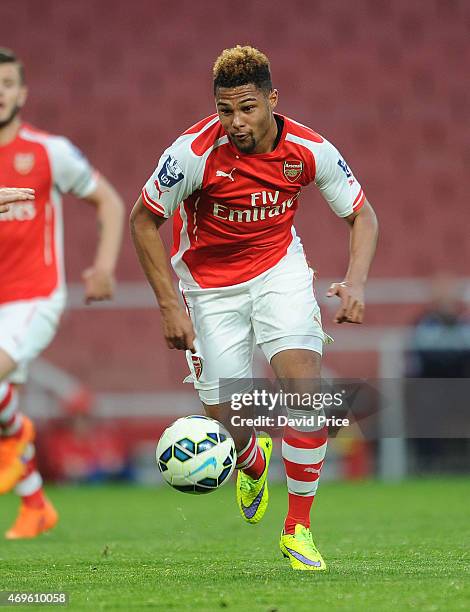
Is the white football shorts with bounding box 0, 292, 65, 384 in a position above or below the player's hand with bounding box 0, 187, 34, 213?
below

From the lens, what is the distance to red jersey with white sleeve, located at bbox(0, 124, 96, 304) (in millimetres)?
6586

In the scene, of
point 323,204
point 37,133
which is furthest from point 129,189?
point 37,133

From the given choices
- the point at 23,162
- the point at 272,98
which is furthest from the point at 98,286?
the point at 272,98

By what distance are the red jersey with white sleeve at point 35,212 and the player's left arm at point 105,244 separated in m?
0.07

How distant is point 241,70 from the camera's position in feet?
16.2

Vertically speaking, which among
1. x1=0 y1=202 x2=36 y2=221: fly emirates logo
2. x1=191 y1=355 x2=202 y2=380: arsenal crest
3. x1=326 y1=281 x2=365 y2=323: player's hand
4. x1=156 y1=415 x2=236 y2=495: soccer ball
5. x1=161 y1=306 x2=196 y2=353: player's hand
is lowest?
x1=156 y1=415 x2=236 y2=495: soccer ball

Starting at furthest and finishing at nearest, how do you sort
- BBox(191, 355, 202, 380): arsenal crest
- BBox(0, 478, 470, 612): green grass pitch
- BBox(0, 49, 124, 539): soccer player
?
1. BBox(0, 49, 124, 539): soccer player
2. BBox(191, 355, 202, 380): arsenal crest
3. BBox(0, 478, 470, 612): green grass pitch

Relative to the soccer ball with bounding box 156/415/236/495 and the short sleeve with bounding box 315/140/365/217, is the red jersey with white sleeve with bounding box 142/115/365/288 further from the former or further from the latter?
the soccer ball with bounding box 156/415/236/495

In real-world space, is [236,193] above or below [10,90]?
below

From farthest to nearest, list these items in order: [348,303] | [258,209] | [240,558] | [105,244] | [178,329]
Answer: [105,244] < [240,558] < [258,209] < [178,329] < [348,303]

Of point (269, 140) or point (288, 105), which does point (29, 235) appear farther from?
point (288, 105)

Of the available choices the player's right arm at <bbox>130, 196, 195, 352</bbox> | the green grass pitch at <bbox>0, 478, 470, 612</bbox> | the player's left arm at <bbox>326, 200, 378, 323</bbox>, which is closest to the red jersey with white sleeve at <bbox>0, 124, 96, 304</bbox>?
the green grass pitch at <bbox>0, 478, 470, 612</bbox>

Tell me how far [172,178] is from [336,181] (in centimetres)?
73

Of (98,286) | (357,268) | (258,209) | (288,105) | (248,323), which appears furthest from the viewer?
(288,105)
